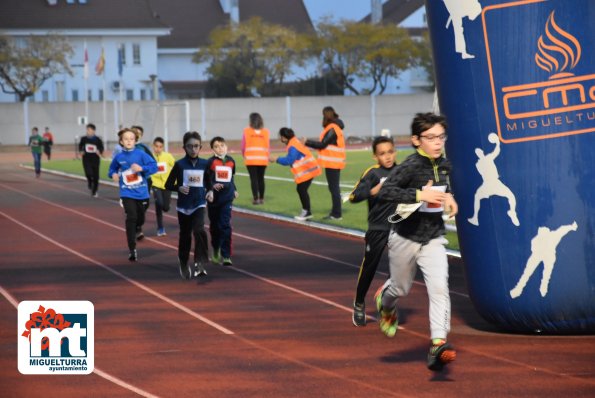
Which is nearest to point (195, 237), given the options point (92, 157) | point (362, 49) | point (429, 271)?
point (429, 271)

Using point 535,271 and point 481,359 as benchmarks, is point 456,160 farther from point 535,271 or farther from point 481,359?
point 481,359

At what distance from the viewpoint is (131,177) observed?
15461 mm

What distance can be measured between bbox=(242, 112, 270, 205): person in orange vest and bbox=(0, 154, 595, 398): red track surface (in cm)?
611

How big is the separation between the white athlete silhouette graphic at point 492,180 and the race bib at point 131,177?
22.7 feet

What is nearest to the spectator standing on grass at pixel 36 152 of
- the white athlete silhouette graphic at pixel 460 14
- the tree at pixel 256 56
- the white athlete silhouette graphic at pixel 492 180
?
the white athlete silhouette graphic at pixel 460 14

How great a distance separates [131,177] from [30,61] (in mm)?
59196

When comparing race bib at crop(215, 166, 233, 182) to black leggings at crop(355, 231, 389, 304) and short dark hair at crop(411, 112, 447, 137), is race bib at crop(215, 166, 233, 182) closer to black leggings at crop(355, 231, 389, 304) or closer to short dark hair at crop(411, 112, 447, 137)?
black leggings at crop(355, 231, 389, 304)

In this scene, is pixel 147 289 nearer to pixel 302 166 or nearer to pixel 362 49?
pixel 302 166

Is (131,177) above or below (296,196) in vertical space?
above

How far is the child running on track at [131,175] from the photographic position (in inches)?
605

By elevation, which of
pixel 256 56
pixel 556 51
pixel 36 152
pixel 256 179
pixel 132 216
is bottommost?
pixel 132 216

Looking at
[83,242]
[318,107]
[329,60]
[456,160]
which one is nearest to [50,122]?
[318,107]

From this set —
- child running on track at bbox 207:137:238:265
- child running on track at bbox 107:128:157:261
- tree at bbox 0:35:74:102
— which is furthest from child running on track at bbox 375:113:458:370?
tree at bbox 0:35:74:102

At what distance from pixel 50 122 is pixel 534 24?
55.0 m
